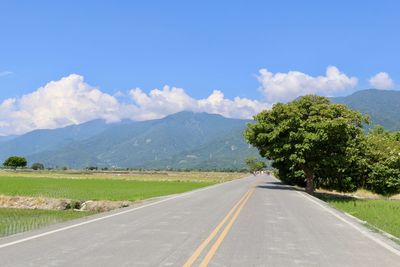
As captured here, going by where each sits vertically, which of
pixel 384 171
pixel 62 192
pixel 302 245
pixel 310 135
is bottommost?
pixel 302 245

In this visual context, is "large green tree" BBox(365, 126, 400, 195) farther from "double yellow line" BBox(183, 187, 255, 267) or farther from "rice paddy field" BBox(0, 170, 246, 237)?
"double yellow line" BBox(183, 187, 255, 267)

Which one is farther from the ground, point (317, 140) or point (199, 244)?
point (317, 140)

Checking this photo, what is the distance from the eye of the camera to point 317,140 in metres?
38.9

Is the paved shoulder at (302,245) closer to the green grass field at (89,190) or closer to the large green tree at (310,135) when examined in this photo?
the green grass field at (89,190)

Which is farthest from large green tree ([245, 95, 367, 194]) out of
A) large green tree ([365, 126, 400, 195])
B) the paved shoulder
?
the paved shoulder

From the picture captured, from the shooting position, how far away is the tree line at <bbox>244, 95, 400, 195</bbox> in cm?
3978

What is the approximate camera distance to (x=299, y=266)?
8578mm

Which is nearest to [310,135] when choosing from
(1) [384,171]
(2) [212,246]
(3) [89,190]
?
(1) [384,171]

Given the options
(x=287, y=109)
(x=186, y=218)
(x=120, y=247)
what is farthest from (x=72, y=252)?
(x=287, y=109)

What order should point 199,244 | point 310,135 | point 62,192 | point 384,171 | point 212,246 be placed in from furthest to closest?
point 384,171 < point 62,192 < point 310,135 < point 199,244 < point 212,246

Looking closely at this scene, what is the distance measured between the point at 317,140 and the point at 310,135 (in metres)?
0.73

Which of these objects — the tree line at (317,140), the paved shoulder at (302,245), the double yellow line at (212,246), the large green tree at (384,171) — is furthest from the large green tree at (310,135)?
the double yellow line at (212,246)

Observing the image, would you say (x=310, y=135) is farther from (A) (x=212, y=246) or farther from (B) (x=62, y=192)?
(A) (x=212, y=246)

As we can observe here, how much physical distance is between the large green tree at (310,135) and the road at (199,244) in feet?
77.3
